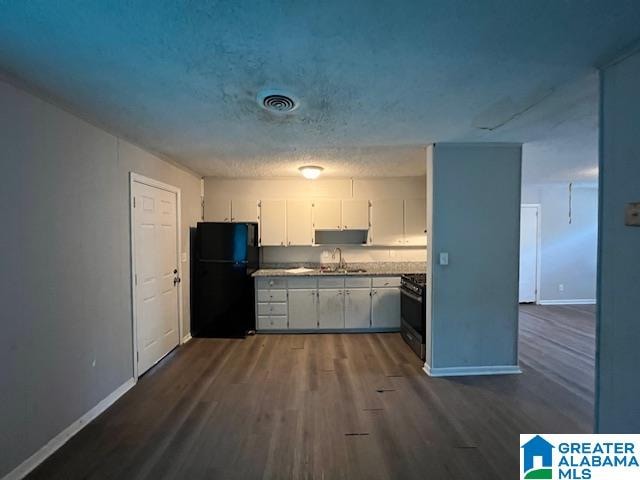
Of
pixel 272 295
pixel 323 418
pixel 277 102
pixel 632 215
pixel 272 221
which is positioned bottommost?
pixel 323 418

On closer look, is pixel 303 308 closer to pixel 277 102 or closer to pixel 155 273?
pixel 155 273

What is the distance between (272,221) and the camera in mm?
4457

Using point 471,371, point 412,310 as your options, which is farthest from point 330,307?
point 471,371

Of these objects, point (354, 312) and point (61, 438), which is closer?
point (61, 438)

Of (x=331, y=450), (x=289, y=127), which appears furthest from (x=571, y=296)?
(x=289, y=127)

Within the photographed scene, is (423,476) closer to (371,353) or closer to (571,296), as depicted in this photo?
(371,353)

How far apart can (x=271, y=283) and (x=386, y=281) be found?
169 cm

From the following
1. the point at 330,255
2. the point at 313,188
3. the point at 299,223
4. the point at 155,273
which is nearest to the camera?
the point at 155,273

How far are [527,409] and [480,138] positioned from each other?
2.42 m

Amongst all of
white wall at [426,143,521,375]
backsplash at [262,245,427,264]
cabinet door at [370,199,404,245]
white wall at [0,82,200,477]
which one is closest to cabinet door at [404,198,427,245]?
cabinet door at [370,199,404,245]

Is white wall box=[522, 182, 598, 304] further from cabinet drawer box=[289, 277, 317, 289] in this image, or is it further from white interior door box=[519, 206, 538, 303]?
cabinet drawer box=[289, 277, 317, 289]

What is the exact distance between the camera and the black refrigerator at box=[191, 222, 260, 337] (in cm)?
395

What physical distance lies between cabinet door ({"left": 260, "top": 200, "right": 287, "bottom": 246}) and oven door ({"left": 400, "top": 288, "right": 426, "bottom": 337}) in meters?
2.00

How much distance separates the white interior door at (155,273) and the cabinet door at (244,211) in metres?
1.02
